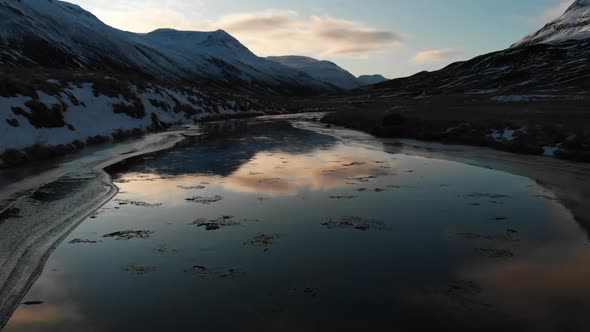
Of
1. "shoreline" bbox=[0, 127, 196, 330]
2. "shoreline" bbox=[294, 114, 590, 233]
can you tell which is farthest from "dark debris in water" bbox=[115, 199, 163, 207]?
"shoreline" bbox=[294, 114, 590, 233]

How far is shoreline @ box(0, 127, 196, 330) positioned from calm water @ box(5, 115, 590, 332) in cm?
35

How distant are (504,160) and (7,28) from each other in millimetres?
176811

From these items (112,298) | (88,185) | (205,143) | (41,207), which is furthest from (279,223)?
(205,143)

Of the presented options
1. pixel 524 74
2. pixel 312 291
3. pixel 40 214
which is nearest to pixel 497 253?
pixel 312 291

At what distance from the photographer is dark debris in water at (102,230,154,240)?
12.0m

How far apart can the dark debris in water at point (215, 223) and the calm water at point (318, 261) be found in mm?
92

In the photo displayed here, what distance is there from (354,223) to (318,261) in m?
3.36

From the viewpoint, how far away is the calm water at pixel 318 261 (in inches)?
307

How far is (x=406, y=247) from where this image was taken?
11250 millimetres

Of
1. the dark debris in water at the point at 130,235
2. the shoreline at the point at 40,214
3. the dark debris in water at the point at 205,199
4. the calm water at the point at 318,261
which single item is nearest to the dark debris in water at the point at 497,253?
the calm water at the point at 318,261

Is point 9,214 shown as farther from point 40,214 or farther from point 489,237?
point 489,237

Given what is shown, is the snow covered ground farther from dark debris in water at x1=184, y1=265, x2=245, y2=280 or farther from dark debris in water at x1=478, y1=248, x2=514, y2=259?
dark debris in water at x1=478, y1=248, x2=514, y2=259

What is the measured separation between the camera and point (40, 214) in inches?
525

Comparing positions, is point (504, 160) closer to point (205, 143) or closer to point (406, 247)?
point (406, 247)
